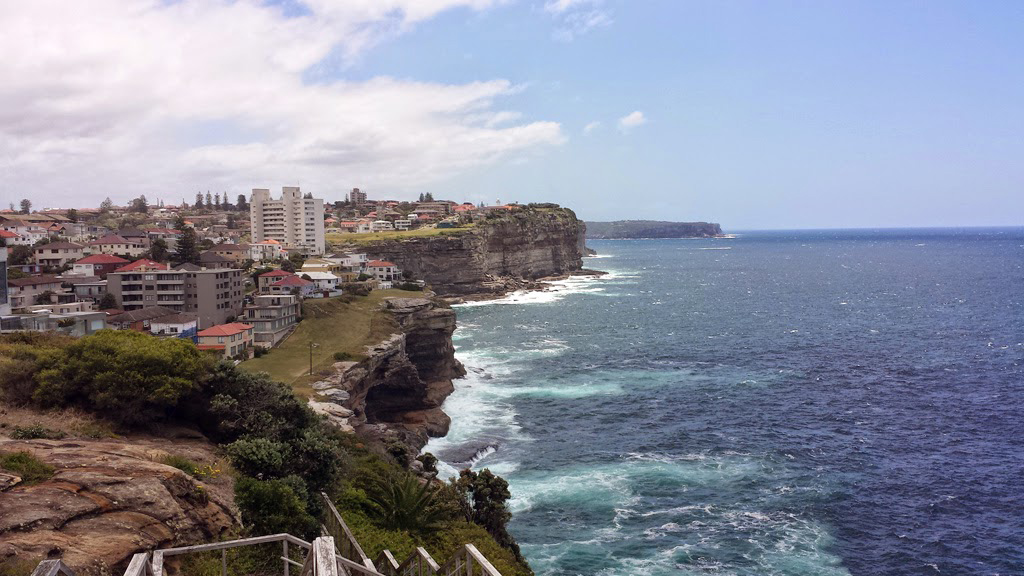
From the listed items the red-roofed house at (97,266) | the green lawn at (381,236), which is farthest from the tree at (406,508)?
the green lawn at (381,236)

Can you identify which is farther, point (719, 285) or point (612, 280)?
point (612, 280)

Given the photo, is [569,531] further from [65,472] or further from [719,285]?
[719,285]

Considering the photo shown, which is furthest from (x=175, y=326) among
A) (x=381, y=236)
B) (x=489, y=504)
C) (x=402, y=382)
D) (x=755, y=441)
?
(x=381, y=236)

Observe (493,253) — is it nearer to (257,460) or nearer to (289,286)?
(289,286)

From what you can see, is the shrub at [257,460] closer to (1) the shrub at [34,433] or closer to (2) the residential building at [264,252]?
(1) the shrub at [34,433]

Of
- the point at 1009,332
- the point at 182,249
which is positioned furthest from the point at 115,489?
the point at 1009,332

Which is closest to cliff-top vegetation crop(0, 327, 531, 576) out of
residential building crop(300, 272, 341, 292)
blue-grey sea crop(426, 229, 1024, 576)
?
blue-grey sea crop(426, 229, 1024, 576)
